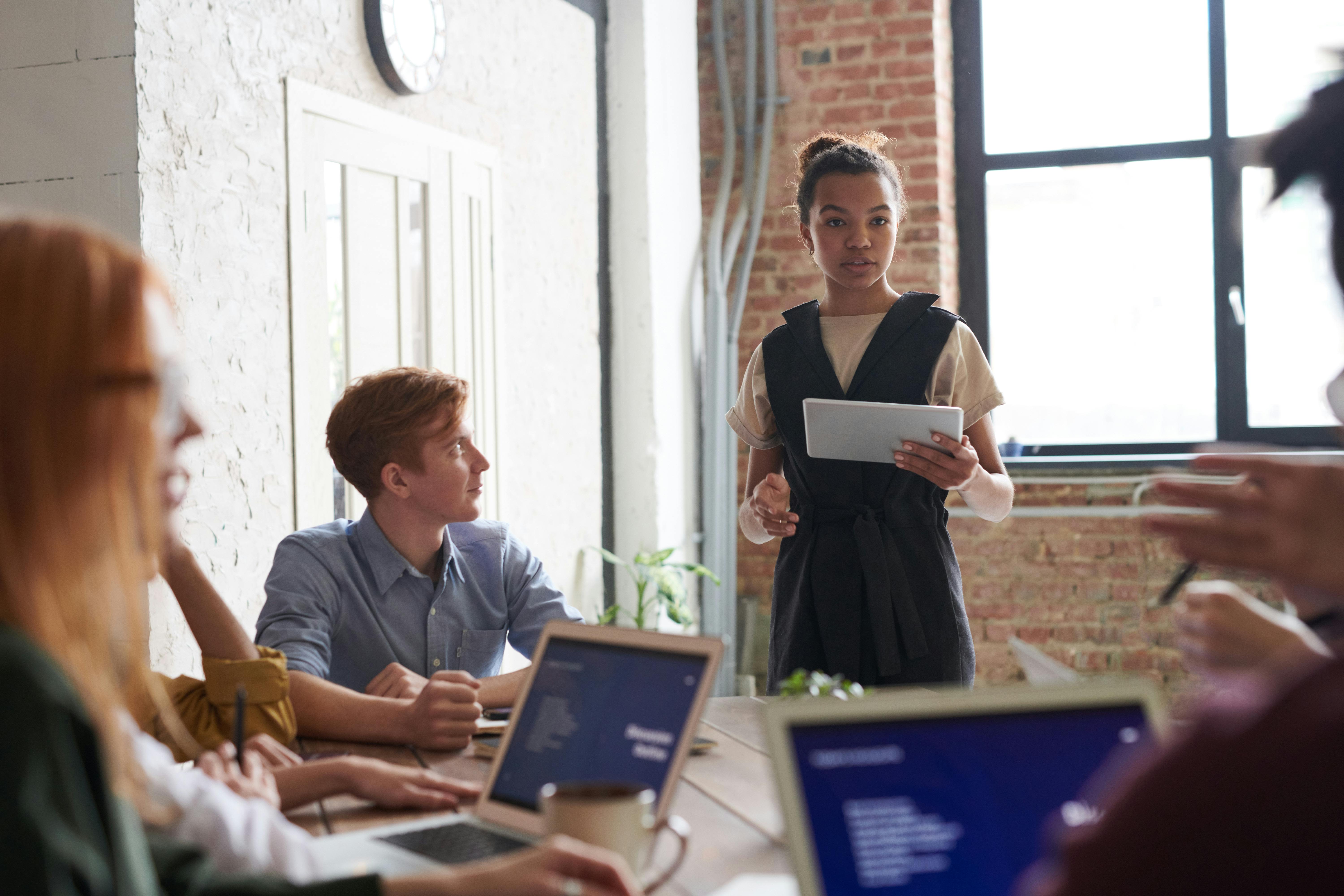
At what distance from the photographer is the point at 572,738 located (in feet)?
3.90

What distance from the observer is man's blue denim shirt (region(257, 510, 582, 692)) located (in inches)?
74.2

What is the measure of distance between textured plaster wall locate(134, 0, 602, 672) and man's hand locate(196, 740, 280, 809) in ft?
3.99

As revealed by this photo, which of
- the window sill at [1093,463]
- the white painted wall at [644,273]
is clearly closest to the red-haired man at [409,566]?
the white painted wall at [644,273]

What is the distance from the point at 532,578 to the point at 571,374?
2133mm

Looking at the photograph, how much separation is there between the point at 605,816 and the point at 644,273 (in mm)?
3543

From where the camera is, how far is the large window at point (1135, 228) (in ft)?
14.3

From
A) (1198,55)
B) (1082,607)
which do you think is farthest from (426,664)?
(1198,55)

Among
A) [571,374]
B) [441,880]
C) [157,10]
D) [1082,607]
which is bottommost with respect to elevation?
[1082,607]

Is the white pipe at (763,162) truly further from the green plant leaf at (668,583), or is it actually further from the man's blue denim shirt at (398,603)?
the man's blue denim shirt at (398,603)

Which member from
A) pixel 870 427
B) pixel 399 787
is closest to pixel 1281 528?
pixel 399 787

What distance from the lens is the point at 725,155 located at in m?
4.62

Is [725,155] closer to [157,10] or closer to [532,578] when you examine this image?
[157,10]

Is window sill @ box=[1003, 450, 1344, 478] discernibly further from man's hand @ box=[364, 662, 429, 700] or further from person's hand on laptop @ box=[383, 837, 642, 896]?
person's hand on laptop @ box=[383, 837, 642, 896]

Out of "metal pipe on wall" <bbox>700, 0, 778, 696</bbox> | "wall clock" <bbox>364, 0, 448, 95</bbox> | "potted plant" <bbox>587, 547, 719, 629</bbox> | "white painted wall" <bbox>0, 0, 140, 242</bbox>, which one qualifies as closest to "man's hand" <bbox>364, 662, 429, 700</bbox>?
"white painted wall" <bbox>0, 0, 140, 242</bbox>
